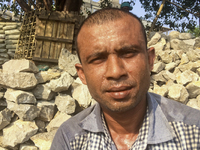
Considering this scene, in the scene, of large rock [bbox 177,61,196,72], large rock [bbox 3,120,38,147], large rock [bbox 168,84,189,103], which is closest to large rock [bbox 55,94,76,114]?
large rock [bbox 3,120,38,147]

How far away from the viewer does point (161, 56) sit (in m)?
4.76

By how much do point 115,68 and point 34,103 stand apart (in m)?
2.69

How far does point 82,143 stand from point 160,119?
2.16 feet

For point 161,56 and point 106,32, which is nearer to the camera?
point 106,32

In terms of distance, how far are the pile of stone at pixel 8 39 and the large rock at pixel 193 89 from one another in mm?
9075

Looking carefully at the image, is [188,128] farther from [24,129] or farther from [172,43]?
[172,43]

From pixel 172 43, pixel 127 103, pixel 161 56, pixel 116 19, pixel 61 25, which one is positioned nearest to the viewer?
pixel 127 103

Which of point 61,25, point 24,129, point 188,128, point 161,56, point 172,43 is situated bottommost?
point 24,129

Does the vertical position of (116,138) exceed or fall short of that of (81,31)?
it falls short

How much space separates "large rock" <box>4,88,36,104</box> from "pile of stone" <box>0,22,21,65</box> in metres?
7.01

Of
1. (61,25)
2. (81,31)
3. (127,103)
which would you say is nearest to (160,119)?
(127,103)

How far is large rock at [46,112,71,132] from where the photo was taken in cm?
320

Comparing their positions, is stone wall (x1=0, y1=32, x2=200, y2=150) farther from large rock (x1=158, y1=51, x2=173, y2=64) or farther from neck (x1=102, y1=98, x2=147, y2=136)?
neck (x1=102, y1=98, x2=147, y2=136)

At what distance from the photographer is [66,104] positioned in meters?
3.37
